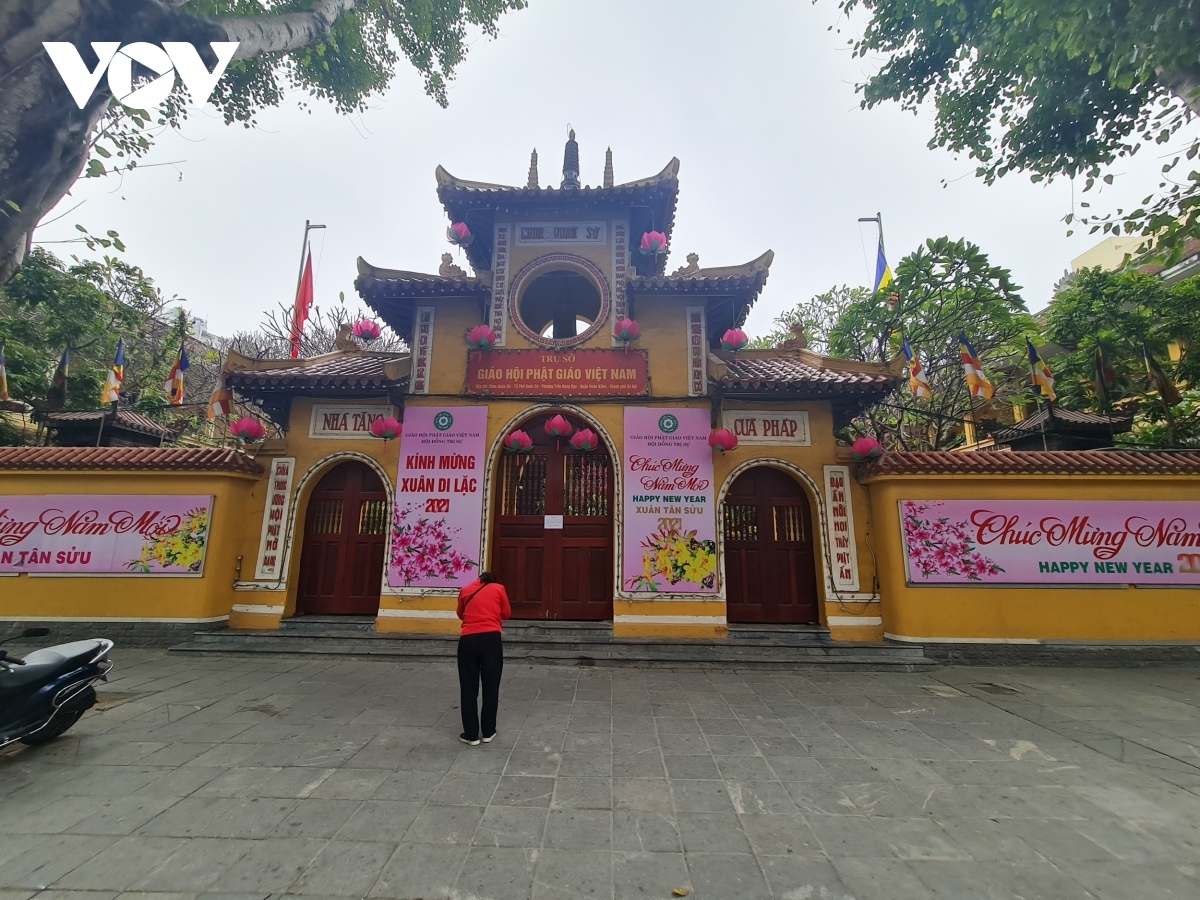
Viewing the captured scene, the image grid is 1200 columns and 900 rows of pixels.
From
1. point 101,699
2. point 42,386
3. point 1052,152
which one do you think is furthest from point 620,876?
point 42,386

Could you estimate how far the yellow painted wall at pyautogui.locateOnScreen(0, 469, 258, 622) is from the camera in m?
7.44

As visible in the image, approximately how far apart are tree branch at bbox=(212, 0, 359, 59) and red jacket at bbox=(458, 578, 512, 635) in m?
5.90

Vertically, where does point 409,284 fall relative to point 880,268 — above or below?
below

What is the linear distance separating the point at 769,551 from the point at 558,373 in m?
4.60

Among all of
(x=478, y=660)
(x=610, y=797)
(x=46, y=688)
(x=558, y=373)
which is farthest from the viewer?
(x=558, y=373)

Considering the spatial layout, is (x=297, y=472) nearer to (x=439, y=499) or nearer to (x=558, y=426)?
(x=439, y=499)

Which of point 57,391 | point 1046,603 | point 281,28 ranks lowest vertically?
point 1046,603

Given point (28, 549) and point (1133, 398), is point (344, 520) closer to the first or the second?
point (28, 549)

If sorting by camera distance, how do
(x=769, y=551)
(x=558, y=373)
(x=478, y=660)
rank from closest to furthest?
(x=478, y=660) < (x=769, y=551) < (x=558, y=373)

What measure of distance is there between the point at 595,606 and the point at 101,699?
19.1 ft

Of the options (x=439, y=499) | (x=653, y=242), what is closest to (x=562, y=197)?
(x=653, y=242)

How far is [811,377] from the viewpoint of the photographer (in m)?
7.80

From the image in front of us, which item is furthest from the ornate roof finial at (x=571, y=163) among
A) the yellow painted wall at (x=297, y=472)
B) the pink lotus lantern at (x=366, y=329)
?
the yellow painted wall at (x=297, y=472)

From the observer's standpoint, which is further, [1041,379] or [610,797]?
[1041,379]
